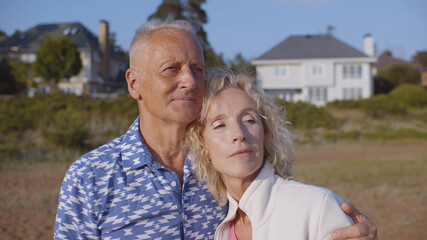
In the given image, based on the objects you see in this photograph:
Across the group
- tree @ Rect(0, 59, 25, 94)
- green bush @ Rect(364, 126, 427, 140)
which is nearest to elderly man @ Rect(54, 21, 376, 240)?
green bush @ Rect(364, 126, 427, 140)

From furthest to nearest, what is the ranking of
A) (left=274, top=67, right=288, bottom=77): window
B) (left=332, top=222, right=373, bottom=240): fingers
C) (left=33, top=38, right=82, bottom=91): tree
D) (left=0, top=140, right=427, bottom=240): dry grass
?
(left=274, top=67, right=288, bottom=77): window < (left=33, top=38, right=82, bottom=91): tree < (left=0, top=140, right=427, bottom=240): dry grass < (left=332, top=222, right=373, bottom=240): fingers

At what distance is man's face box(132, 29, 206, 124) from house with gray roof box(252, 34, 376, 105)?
36.0m

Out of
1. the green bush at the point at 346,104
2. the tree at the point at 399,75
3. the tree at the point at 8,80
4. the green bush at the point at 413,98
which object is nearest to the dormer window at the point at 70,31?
the tree at the point at 8,80

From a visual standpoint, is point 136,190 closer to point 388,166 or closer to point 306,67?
point 388,166

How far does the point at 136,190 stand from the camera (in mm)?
2348

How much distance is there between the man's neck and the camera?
2660mm

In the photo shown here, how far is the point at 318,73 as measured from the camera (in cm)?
3928

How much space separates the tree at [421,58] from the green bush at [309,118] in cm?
4792

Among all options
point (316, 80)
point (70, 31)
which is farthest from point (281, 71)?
point (70, 31)

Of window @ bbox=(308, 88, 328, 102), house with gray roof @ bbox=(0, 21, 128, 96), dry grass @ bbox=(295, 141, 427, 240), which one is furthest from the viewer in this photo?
window @ bbox=(308, 88, 328, 102)

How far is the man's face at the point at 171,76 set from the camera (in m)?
2.54

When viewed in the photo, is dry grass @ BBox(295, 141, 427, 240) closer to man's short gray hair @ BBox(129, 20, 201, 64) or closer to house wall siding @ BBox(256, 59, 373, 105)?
man's short gray hair @ BBox(129, 20, 201, 64)

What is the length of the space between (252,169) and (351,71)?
1545 inches

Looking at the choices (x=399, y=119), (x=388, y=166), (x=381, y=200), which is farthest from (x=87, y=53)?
(x=381, y=200)
